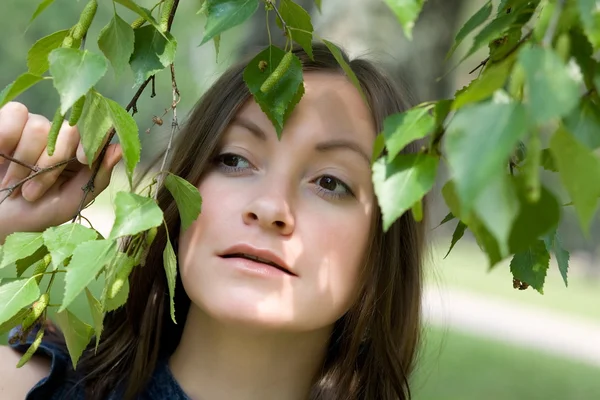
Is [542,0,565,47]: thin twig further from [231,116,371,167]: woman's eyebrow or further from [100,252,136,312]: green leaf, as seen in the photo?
[231,116,371,167]: woman's eyebrow

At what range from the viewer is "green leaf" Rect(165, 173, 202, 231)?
1.26 meters

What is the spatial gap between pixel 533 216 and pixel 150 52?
656mm

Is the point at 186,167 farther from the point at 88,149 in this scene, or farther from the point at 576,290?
the point at 576,290

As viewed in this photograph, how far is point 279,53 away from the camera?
1.33 metres

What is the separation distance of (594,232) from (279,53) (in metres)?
18.1

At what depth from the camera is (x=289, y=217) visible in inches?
61.9

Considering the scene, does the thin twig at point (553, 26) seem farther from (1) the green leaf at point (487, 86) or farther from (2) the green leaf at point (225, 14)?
(2) the green leaf at point (225, 14)

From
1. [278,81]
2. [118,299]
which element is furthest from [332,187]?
[118,299]

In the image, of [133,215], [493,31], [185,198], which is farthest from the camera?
[185,198]

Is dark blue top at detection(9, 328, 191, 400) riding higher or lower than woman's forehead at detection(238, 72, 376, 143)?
lower

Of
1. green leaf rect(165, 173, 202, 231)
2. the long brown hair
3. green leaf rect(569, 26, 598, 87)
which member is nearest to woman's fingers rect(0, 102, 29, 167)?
the long brown hair

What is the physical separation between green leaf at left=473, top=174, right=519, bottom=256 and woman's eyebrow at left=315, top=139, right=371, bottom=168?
0.92 metres

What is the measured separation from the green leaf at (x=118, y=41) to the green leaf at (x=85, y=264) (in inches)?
10.2

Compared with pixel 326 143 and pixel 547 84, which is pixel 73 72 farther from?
pixel 326 143
